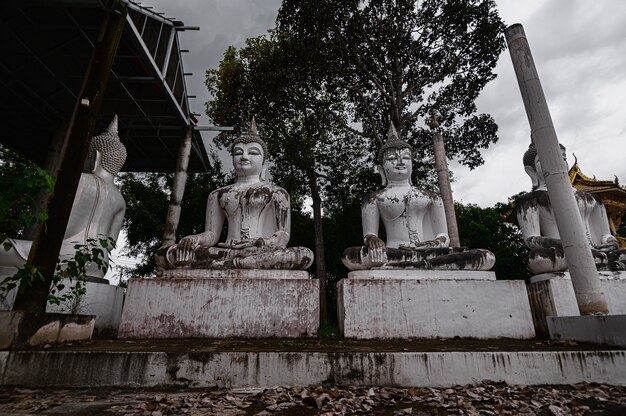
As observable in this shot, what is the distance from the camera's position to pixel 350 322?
4164mm

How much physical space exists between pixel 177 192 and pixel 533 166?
27.9 feet

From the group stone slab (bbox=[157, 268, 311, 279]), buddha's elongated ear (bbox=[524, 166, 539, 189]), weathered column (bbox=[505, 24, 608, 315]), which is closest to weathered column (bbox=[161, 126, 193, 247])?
stone slab (bbox=[157, 268, 311, 279])

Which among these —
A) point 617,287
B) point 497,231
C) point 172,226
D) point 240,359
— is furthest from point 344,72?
point 497,231

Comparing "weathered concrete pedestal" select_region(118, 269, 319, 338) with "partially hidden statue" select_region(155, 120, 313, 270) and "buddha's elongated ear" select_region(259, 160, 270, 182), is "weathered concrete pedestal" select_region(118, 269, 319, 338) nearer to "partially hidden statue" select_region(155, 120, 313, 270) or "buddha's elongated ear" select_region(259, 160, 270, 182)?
"partially hidden statue" select_region(155, 120, 313, 270)

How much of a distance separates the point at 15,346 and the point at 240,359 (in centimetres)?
180

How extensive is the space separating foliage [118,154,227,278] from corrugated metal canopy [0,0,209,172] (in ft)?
4.20

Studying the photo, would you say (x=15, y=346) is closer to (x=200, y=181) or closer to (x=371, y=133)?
(x=371, y=133)

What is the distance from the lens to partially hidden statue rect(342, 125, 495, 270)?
182 inches

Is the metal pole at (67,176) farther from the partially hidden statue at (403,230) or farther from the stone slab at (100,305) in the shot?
the partially hidden statue at (403,230)

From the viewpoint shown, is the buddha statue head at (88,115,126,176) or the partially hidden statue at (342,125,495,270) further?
the buddha statue head at (88,115,126,176)

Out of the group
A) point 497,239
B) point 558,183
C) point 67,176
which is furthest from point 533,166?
point 497,239

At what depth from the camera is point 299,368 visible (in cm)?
281

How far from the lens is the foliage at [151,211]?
13172mm

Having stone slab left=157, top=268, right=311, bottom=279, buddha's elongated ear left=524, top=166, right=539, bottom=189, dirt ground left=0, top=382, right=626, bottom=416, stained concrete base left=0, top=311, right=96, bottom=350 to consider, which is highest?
buddha's elongated ear left=524, top=166, right=539, bottom=189
